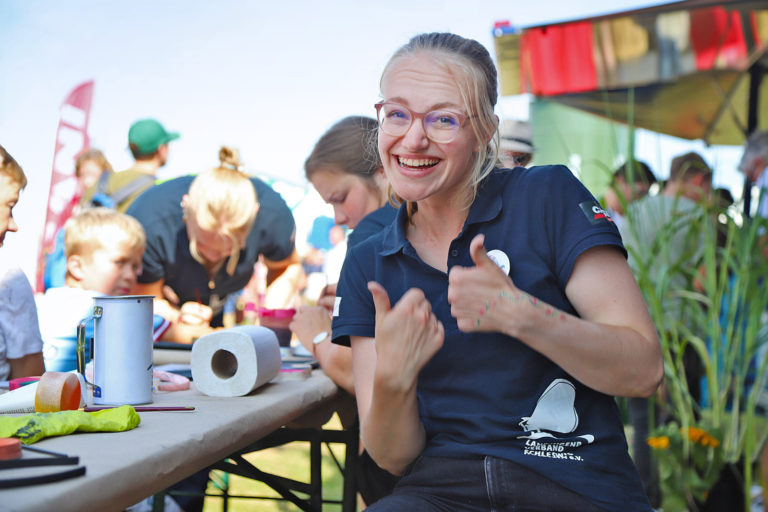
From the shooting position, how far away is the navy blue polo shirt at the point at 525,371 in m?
1.17

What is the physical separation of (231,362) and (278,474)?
274 centimetres

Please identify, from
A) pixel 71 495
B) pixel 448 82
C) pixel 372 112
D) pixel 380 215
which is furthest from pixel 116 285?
pixel 71 495

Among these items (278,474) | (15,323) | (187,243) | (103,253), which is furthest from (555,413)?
(278,474)

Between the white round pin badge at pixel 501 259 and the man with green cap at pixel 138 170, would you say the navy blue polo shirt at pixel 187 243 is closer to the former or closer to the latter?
the man with green cap at pixel 138 170

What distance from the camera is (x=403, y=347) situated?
1.10 m

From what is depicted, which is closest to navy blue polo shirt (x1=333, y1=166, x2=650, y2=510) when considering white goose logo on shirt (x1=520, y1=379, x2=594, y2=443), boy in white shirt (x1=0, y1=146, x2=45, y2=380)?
white goose logo on shirt (x1=520, y1=379, x2=594, y2=443)

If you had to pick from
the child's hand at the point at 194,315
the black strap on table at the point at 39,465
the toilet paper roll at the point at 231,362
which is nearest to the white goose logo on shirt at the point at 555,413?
the toilet paper roll at the point at 231,362

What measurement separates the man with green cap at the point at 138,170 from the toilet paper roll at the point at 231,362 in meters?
2.47

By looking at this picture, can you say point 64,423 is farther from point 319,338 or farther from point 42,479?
point 319,338

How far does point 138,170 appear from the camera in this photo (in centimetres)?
390

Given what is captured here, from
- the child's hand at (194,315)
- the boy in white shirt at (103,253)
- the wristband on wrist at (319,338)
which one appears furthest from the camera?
the child's hand at (194,315)

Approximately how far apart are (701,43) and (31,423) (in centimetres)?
460

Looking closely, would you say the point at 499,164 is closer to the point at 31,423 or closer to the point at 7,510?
the point at 31,423

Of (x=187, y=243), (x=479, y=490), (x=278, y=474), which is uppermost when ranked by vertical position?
(x=187, y=243)
